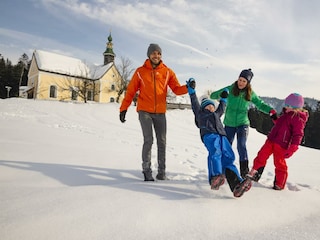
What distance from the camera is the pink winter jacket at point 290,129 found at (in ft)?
10.3

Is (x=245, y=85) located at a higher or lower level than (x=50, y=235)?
higher

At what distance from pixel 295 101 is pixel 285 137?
21.3 inches

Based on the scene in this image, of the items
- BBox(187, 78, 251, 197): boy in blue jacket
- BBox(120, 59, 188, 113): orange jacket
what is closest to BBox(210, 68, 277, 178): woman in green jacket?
BBox(187, 78, 251, 197): boy in blue jacket

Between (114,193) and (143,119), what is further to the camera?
(143,119)

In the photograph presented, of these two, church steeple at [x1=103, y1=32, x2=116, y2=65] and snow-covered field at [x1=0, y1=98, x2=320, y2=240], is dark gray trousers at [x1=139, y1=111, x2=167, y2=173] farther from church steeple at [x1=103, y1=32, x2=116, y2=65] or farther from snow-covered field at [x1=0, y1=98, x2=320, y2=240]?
church steeple at [x1=103, y1=32, x2=116, y2=65]

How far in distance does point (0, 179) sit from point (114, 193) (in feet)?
5.17

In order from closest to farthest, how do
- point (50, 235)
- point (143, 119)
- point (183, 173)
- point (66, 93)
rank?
point (50, 235)
point (143, 119)
point (183, 173)
point (66, 93)

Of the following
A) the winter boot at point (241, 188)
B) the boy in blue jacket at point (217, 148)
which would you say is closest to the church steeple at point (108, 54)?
the boy in blue jacket at point (217, 148)

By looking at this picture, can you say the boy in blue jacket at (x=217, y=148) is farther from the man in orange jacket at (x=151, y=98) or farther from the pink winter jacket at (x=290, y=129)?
→ the pink winter jacket at (x=290, y=129)

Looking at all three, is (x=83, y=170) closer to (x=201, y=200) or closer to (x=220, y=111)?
(x=201, y=200)

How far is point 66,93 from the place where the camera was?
1453 inches

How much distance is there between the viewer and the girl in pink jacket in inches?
124

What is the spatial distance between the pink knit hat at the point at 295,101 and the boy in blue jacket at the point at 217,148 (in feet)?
2.98

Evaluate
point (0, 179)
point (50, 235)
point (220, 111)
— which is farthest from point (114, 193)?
point (220, 111)
